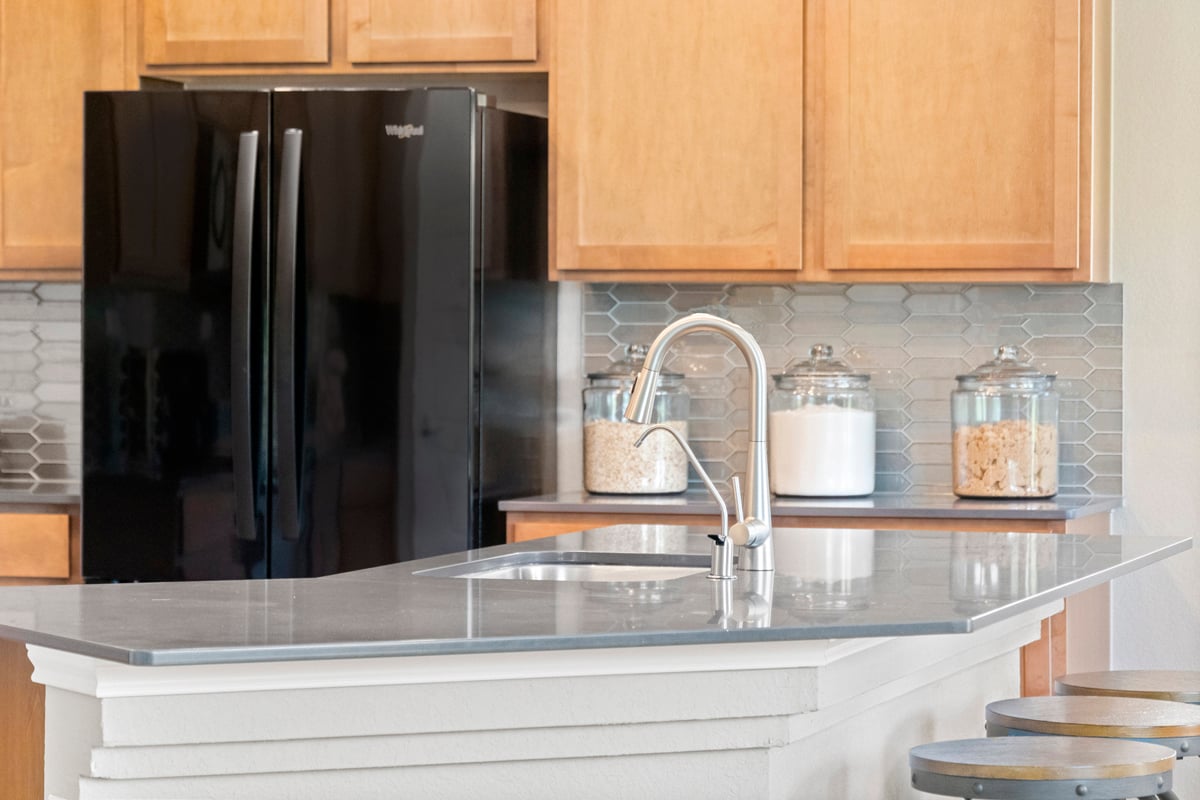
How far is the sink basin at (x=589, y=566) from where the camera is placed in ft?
7.51

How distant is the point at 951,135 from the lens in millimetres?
3537

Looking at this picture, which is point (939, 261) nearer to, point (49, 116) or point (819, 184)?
point (819, 184)

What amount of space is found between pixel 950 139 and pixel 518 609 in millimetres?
2219

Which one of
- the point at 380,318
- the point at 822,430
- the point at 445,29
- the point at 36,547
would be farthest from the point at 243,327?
the point at 822,430

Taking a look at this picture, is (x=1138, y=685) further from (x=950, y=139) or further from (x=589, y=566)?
(x=950, y=139)

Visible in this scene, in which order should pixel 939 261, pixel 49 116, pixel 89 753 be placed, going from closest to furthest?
pixel 89 753
pixel 939 261
pixel 49 116

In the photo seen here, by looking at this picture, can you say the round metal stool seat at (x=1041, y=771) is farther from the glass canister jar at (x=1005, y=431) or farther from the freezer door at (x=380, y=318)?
the freezer door at (x=380, y=318)

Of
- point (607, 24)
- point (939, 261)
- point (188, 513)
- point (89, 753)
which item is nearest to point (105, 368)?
point (188, 513)

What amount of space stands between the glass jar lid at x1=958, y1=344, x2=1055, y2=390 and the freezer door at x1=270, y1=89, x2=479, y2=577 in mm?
1133

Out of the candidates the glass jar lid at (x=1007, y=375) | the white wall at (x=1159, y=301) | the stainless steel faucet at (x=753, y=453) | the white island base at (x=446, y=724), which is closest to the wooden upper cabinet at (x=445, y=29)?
the glass jar lid at (x=1007, y=375)

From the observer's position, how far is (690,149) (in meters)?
3.65

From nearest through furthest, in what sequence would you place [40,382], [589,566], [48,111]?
[589,566]
[48,111]
[40,382]

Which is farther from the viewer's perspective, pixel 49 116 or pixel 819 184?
pixel 49 116

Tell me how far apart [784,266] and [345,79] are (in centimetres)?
120
